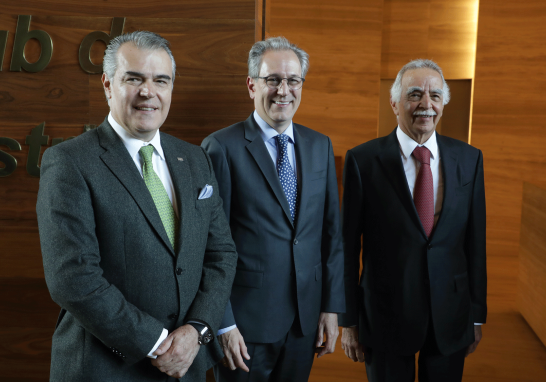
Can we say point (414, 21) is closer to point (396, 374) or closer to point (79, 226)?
point (396, 374)

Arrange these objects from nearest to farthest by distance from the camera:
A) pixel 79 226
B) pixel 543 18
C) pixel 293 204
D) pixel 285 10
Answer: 1. pixel 79 226
2. pixel 293 204
3. pixel 543 18
4. pixel 285 10

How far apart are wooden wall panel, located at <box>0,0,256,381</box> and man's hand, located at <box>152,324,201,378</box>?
1221 millimetres

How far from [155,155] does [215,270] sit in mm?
475

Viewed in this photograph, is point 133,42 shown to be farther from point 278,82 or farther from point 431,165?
point 431,165

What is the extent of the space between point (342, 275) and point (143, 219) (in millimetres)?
1011

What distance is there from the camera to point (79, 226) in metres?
Result: 1.39

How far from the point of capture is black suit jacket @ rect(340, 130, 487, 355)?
2.08 metres

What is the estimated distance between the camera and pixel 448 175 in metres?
2.12

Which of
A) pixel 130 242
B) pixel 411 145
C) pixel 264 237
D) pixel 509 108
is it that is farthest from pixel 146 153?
pixel 509 108

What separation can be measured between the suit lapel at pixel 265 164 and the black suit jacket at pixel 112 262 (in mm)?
356

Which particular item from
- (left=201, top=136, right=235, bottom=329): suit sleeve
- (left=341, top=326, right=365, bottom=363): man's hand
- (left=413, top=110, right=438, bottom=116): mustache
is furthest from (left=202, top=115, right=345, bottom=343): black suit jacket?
(left=413, top=110, right=438, bottom=116): mustache

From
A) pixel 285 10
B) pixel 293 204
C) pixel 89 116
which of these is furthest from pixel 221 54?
pixel 285 10

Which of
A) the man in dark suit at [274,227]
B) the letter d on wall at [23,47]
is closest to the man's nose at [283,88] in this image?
the man in dark suit at [274,227]

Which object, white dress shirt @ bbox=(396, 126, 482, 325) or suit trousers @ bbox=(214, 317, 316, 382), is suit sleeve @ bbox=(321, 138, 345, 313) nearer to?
suit trousers @ bbox=(214, 317, 316, 382)
